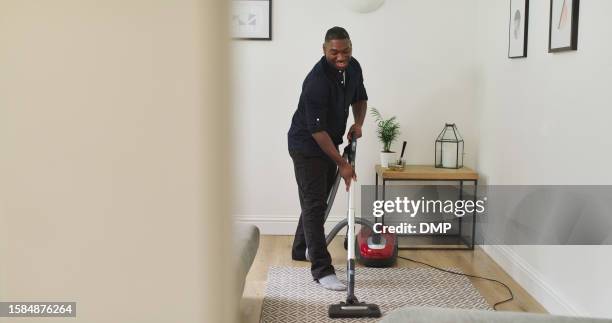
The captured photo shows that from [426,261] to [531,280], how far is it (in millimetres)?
708

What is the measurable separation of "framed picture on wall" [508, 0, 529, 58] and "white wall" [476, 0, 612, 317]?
1.7 inches

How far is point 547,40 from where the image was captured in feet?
9.44

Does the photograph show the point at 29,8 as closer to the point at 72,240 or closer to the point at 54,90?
the point at 54,90

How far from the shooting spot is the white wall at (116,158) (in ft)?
1.63

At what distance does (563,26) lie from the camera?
2658 millimetres

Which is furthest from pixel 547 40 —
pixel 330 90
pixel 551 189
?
pixel 330 90

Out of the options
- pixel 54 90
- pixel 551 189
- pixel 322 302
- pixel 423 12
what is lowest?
pixel 322 302

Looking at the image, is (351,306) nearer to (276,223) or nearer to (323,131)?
(323,131)

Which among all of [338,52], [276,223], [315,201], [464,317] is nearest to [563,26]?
[338,52]

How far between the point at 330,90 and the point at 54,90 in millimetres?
2430

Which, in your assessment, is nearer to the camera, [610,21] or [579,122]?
[610,21]

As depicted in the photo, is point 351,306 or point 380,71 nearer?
point 351,306

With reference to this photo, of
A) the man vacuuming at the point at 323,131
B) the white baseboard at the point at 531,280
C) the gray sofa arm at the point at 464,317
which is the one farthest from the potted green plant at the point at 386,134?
the gray sofa arm at the point at 464,317

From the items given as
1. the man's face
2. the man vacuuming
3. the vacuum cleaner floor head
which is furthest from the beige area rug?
the man's face
